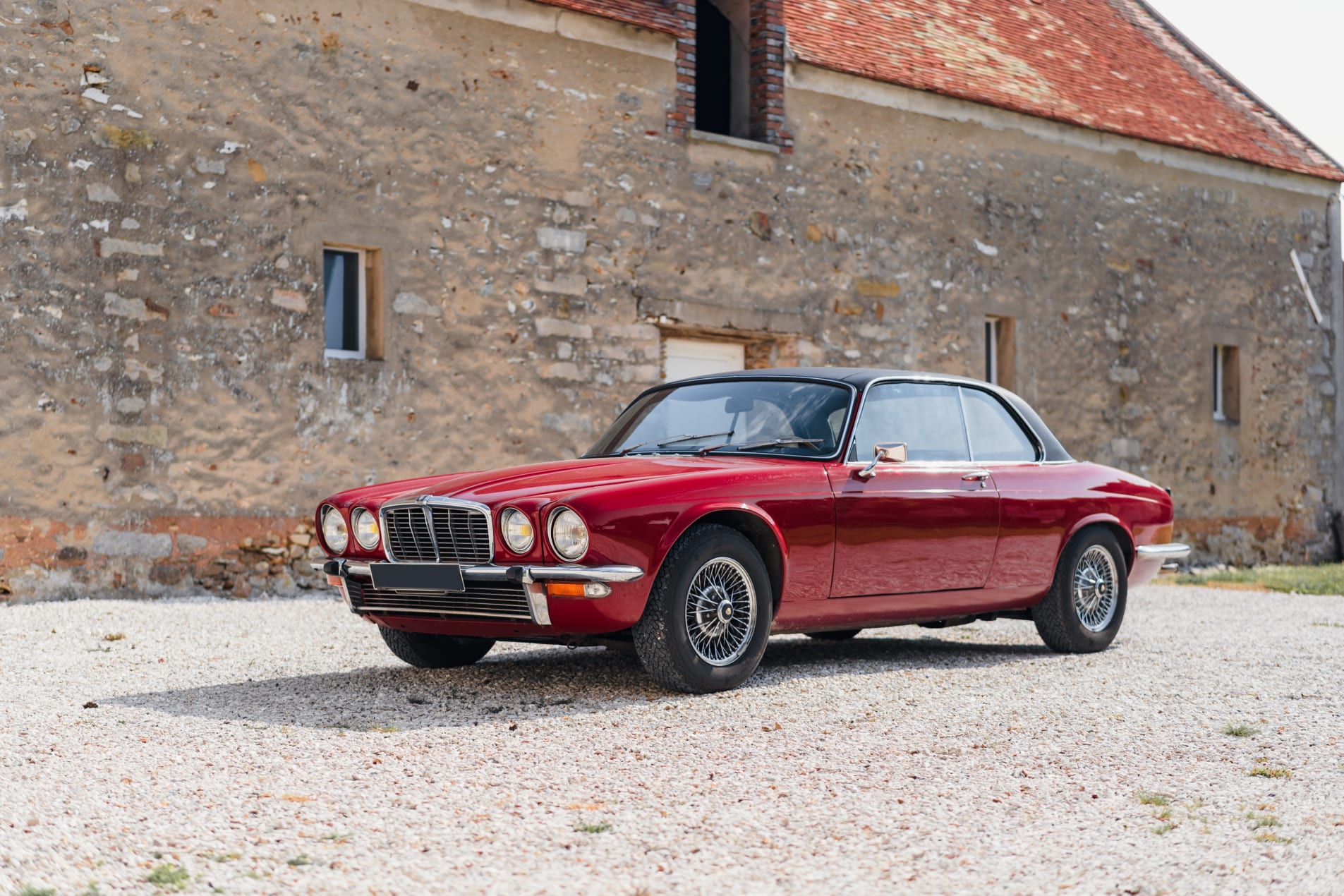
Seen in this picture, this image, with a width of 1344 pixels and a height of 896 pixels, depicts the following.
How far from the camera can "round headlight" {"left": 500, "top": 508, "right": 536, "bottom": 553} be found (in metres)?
5.59

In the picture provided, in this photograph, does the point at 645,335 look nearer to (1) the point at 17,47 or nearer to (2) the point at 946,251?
(2) the point at 946,251

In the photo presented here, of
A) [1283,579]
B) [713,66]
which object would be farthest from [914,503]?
[713,66]

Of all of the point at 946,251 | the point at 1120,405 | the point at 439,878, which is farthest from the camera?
the point at 1120,405

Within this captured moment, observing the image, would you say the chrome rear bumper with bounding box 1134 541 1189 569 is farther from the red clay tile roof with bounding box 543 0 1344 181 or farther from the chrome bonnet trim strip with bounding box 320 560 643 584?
the red clay tile roof with bounding box 543 0 1344 181

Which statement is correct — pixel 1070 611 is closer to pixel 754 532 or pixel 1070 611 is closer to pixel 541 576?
pixel 754 532

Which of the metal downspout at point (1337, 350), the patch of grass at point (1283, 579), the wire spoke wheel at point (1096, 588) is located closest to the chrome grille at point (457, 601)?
the wire spoke wheel at point (1096, 588)

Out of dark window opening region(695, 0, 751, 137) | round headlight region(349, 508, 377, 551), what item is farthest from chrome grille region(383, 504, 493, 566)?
dark window opening region(695, 0, 751, 137)

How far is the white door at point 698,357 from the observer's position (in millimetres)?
13266

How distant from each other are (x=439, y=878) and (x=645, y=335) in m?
9.77

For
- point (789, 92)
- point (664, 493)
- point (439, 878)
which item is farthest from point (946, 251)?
point (439, 878)

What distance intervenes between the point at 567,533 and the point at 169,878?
247 centimetres

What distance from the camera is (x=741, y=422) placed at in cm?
663

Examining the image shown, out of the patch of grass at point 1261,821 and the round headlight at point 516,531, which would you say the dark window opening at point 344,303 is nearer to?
the round headlight at point 516,531

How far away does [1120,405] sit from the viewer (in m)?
16.6
